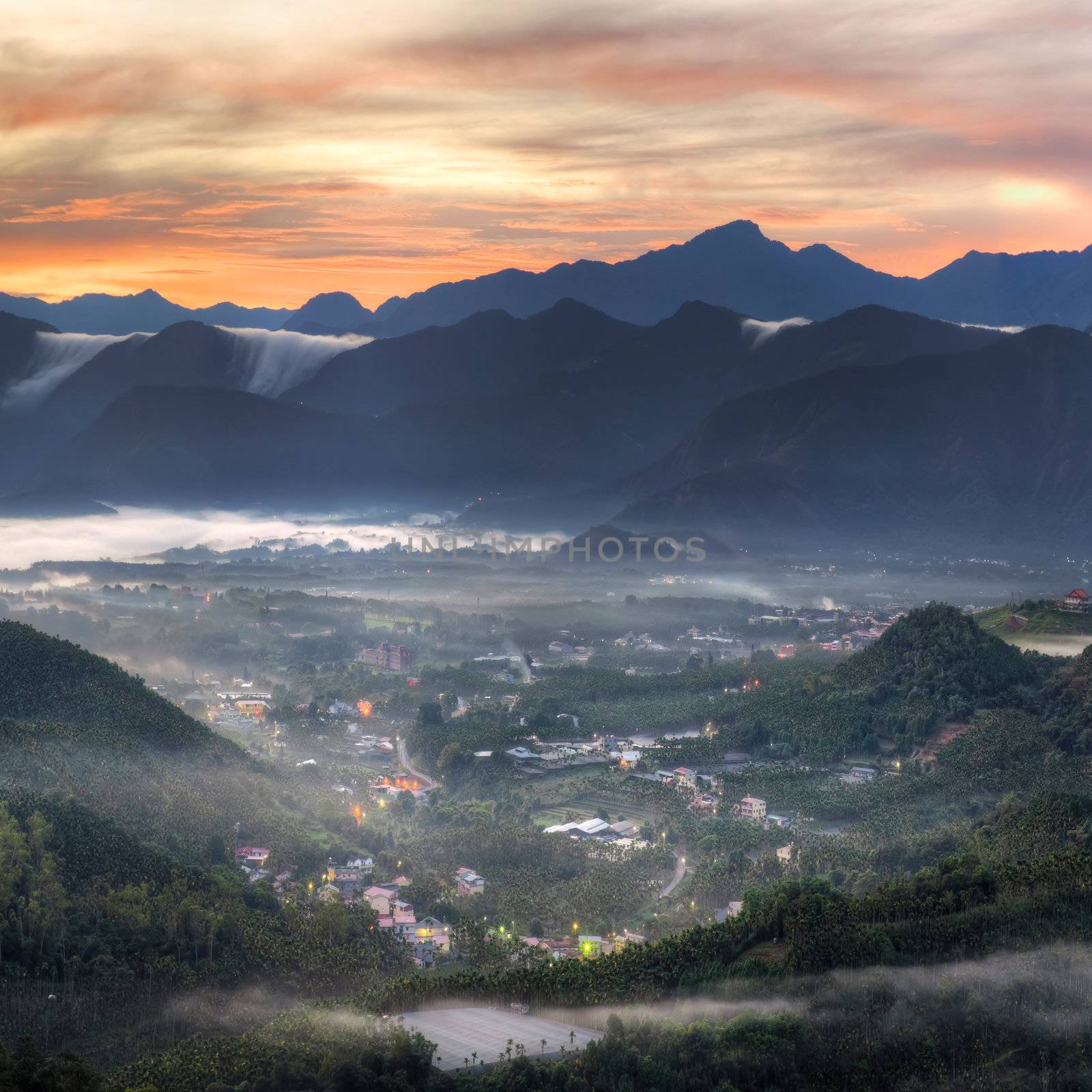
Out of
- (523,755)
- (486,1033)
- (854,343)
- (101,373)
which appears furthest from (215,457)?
(486,1033)

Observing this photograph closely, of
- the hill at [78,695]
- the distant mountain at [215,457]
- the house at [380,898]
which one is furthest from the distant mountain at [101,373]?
the house at [380,898]

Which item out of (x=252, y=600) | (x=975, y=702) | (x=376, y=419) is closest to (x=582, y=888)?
(x=975, y=702)

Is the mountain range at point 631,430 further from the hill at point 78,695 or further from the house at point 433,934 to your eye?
the house at point 433,934

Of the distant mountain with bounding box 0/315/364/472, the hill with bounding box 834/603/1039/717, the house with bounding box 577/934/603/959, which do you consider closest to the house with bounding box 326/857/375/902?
the house with bounding box 577/934/603/959

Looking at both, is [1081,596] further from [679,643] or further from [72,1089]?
[72,1089]

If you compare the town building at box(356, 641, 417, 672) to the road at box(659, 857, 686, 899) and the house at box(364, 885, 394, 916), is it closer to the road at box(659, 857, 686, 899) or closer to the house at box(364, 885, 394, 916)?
the road at box(659, 857, 686, 899)
